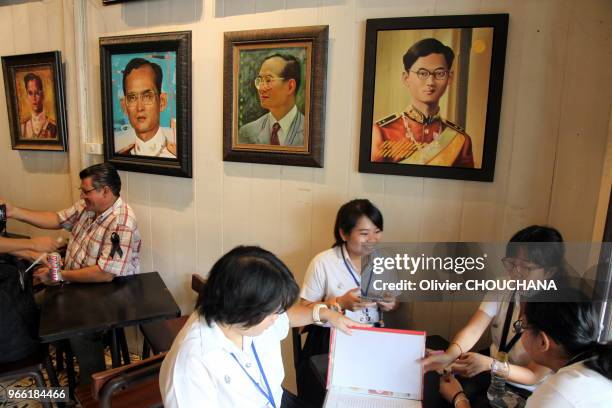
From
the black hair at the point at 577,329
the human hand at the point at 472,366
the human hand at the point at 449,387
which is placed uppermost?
the black hair at the point at 577,329

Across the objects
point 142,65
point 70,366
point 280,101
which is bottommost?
point 70,366

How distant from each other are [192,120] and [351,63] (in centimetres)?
94

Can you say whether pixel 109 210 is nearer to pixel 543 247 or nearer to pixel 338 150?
pixel 338 150

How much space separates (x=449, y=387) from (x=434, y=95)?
1109mm

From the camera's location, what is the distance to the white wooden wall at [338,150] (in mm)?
1432

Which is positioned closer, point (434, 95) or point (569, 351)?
point (569, 351)

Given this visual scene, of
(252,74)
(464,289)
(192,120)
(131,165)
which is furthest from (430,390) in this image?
(131,165)

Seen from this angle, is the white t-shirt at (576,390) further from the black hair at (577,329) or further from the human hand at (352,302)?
the human hand at (352,302)

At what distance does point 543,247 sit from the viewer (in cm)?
128

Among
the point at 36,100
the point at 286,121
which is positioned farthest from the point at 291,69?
the point at 36,100

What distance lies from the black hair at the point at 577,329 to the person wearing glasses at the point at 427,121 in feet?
2.51

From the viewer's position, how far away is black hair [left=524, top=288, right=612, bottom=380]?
0.89 m

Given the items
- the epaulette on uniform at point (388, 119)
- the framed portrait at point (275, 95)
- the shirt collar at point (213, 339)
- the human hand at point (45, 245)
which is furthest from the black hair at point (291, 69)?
the human hand at point (45, 245)

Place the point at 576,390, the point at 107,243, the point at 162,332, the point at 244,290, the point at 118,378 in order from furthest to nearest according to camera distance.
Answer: the point at 107,243
the point at 162,332
the point at 118,378
the point at 244,290
the point at 576,390
